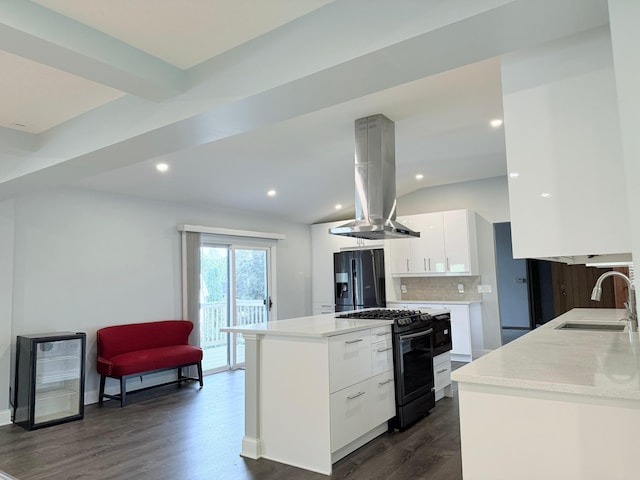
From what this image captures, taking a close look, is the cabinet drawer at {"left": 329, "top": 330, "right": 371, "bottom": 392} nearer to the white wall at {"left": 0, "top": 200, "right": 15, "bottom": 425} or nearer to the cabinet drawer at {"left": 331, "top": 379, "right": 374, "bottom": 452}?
the cabinet drawer at {"left": 331, "top": 379, "right": 374, "bottom": 452}

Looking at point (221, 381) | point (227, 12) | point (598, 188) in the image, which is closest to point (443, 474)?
point (598, 188)

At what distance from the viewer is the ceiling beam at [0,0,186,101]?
5.51ft

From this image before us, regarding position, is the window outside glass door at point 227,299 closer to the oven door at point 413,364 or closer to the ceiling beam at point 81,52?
the oven door at point 413,364

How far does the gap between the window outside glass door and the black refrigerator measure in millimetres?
1240

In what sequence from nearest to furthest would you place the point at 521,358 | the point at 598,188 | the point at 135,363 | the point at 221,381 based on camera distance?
the point at 598,188 < the point at 521,358 < the point at 135,363 < the point at 221,381

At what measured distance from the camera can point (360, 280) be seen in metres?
6.78

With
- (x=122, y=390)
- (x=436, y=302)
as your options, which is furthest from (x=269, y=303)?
(x=122, y=390)

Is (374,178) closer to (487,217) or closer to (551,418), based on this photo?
(551,418)

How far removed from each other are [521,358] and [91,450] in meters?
3.25

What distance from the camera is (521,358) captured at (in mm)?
1818

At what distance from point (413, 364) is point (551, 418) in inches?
93.9

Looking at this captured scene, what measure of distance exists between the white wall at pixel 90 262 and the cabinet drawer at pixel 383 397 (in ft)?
10.6

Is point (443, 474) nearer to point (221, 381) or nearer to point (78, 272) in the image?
point (221, 381)

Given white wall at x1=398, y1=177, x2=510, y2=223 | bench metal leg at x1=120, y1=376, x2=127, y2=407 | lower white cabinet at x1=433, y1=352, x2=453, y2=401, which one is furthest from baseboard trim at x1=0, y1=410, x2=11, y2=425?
white wall at x1=398, y1=177, x2=510, y2=223
